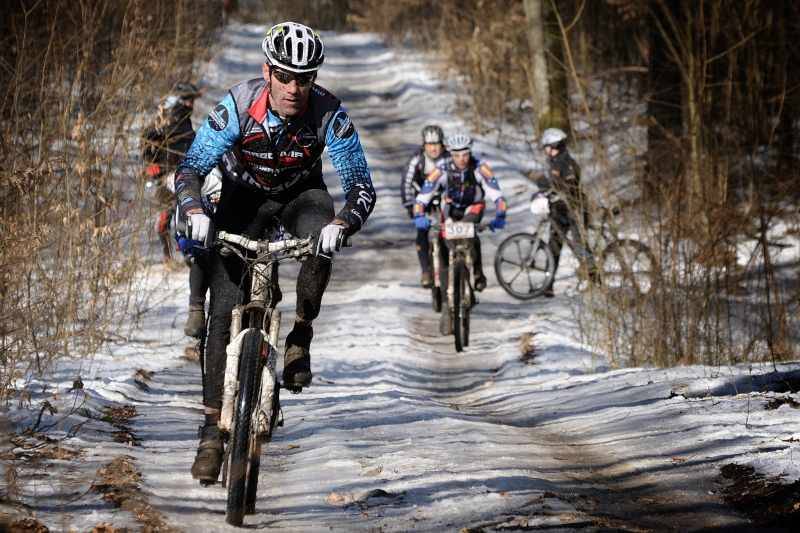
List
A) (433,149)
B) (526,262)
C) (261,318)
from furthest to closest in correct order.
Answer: (526,262) → (433,149) → (261,318)

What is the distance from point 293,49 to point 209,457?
6.50 feet

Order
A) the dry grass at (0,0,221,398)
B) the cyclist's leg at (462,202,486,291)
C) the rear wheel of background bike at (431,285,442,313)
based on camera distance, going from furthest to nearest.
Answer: the rear wheel of background bike at (431,285,442,313)
the cyclist's leg at (462,202,486,291)
the dry grass at (0,0,221,398)

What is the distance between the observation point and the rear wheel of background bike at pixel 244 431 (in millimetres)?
4719

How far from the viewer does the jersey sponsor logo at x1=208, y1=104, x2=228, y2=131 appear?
216 inches

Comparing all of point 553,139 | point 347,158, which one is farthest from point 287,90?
point 553,139

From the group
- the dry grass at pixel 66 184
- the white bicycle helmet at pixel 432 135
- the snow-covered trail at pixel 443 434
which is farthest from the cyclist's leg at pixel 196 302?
the white bicycle helmet at pixel 432 135

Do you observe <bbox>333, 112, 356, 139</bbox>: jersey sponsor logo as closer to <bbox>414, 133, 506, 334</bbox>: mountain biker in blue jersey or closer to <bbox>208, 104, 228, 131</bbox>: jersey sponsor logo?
<bbox>208, 104, 228, 131</bbox>: jersey sponsor logo

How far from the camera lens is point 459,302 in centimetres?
1104

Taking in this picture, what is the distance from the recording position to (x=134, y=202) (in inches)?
372

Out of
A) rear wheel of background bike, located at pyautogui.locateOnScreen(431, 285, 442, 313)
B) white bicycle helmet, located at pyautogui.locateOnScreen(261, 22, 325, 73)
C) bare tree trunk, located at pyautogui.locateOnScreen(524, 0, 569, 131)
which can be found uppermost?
bare tree trunk, located at pyautogui.locateOnScreen(524, 0, 569, 131)

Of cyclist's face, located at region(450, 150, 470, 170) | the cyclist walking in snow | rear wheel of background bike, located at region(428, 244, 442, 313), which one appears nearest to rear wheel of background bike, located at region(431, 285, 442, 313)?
rear wheel of background bike, located at region(428, 244, 442, 313)

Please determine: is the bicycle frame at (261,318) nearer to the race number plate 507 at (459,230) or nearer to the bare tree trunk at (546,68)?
the race number plate 507 at (459,230)

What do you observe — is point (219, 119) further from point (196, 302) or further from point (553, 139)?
point (553, 139)

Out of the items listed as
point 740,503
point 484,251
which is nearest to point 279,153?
point 740,503
